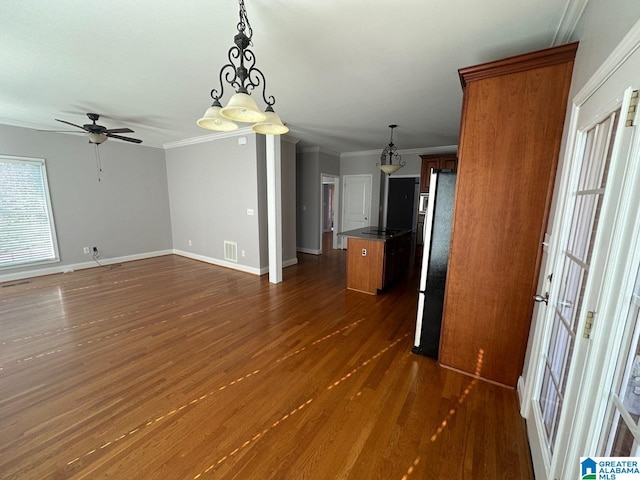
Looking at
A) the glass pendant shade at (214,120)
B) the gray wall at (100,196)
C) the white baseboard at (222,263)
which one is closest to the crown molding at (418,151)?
the white baseboard at (222,263)

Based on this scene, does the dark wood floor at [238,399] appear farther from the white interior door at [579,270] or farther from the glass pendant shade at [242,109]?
the glass pendant shade at [242,109]

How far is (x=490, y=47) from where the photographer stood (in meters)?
1.96

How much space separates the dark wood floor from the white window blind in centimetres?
139

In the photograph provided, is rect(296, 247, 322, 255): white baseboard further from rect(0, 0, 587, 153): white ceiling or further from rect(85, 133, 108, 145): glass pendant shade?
rect(85, 133, 108, 145): glass pendant shade

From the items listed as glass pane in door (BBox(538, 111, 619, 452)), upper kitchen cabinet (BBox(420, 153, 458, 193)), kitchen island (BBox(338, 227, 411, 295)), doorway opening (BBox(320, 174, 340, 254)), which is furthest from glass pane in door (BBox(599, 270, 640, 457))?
upper kitchen cabinet (BBox(420, 153, 458, 193))

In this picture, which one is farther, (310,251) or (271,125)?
(310,251)

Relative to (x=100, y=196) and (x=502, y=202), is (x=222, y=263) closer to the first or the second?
(x=100, y=196)

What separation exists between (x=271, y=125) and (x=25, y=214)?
17.4ft

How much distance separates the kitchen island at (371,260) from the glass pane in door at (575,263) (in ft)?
7.77

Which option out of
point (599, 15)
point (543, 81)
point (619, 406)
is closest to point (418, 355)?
point (619, 406)

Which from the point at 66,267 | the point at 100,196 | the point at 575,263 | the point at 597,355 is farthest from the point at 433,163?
the point at 66,267

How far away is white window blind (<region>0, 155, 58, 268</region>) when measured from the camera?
4.14 meters

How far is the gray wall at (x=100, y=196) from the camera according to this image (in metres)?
4.44

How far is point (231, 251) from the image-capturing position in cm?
513
